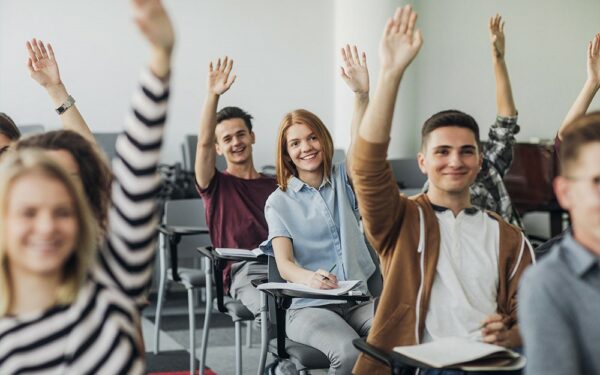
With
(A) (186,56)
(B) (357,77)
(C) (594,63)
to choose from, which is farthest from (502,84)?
(A) (186,56)

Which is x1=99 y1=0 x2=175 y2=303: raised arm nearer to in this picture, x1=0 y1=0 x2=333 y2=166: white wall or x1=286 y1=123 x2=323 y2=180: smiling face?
x1=286 y1=123 x2=323 y2=180: smiling face

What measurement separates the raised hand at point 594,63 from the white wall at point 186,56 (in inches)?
182

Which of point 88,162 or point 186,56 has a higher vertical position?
point 186,56

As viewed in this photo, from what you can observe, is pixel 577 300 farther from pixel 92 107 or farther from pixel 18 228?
pixel 92 107

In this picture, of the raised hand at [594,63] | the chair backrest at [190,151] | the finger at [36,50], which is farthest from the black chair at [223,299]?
the chair backrest at [190,151]

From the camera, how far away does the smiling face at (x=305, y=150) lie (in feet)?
11.7

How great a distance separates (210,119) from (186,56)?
159 inches

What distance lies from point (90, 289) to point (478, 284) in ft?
3.87

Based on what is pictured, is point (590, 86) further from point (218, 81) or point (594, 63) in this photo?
point (218, 81)

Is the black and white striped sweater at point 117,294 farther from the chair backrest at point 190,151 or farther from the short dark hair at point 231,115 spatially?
the chair backrest at point 190,151

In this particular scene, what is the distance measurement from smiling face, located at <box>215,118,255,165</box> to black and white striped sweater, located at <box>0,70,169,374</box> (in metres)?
2.50

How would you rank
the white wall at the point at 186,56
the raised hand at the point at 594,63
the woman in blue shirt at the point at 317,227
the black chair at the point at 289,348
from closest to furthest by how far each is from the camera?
the black chair at the point at 289,348
the woman in blue shirt at the point at 317,227
the raised hand at the point at 594,63
the white wall at the point at 186,56

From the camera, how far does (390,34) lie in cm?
221

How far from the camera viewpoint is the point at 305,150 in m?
3.57
